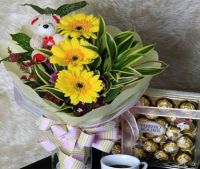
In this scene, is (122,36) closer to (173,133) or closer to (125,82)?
(125,82)

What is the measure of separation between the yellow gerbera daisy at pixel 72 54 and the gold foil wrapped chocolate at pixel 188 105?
243mm

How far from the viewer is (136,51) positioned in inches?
38.9

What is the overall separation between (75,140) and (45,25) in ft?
0.83

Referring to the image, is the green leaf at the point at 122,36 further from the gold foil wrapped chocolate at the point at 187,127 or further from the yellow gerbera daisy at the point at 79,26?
the gold foil wrapped chocolate at the point at 187,127

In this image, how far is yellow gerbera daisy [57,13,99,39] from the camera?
0.98 metres

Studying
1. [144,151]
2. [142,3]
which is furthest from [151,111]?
[142,3]

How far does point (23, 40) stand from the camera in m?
1.03

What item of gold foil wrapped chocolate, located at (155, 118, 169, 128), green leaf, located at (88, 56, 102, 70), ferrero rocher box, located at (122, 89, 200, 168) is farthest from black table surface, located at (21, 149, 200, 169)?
green leaf, located at (88, 56, 102, 70)

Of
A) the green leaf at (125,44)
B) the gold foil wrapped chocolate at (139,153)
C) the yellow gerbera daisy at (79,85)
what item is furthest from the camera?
→ the gold foil wrapped chocolate at (139,153)

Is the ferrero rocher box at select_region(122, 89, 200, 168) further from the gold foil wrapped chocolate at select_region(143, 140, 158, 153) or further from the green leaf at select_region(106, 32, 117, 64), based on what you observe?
the green leaf at select_region(106, 32, 117, 64)

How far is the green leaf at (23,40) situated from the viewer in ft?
3.36

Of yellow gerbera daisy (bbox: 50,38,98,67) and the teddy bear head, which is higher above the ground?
the teddy bear head

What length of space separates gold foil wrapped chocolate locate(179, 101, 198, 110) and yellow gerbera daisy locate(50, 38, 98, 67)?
0.24m

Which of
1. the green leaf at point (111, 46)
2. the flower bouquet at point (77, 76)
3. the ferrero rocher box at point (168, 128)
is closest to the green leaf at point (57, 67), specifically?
the flower bouquet at point (77, 76)
